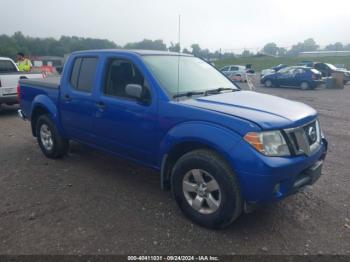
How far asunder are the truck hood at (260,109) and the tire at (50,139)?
2.74m

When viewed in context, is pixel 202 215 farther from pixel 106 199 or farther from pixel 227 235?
pixel 106 199

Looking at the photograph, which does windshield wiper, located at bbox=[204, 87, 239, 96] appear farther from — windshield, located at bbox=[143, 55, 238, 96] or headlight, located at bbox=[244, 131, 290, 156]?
headlight, located at bbox=[244, 131, 290, 156]

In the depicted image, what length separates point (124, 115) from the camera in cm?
404

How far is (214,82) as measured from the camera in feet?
14.7

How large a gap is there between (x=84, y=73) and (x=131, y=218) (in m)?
2.32

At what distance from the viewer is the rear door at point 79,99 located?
15.1ft

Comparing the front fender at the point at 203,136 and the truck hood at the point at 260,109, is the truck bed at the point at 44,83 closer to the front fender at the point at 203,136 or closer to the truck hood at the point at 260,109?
the front fender at the point at 203,136

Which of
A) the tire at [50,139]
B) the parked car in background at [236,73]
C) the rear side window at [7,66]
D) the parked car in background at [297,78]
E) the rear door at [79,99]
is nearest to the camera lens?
the rear door at [79,99]

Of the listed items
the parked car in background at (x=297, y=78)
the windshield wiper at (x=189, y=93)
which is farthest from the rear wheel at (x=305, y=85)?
the windshield wiper at (x=189, y=93)

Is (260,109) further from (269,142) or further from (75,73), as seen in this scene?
(75,73)

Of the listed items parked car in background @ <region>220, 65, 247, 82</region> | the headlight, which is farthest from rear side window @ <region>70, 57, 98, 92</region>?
parked car in background @ <region>220, 65, 247, 82</region>

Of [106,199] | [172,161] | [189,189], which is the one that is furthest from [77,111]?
[189,189]

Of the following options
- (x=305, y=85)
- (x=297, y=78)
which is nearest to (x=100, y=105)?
(x=305, y=85)

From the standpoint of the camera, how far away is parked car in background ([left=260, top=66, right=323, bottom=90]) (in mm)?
20375
